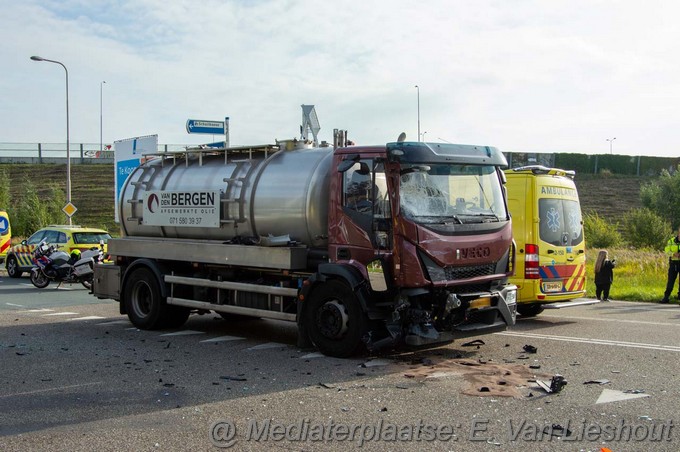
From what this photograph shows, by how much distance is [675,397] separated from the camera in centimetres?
698

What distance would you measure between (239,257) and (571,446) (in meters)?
5.98

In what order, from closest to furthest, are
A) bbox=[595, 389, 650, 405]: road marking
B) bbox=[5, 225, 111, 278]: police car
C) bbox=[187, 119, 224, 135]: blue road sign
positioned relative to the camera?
bbox=[595, 389, 650, 405]: road marking
bbox=[187, 119, 224, 135]: blue road sign
bbox=[5, 225, 111, 278]: police car

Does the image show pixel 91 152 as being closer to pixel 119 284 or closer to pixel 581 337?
pixel 119 284

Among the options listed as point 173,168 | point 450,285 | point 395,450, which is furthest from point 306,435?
point 173,168

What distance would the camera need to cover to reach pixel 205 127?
18766mm

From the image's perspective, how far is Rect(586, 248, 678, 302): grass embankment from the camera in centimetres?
1711

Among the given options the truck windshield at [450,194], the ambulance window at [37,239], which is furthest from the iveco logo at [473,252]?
the ambulance window at [37,239]

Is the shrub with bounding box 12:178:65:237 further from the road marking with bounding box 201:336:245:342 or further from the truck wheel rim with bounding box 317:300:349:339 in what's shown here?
the truck wheel rim with bounding box 317:300:349:339

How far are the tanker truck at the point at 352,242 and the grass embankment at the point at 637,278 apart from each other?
8655 mm

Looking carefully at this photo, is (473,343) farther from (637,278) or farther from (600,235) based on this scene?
(600,235)

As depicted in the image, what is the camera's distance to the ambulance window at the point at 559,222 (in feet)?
40.5

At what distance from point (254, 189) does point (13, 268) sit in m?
17.2

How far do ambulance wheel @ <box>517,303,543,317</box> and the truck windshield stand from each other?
3862mm

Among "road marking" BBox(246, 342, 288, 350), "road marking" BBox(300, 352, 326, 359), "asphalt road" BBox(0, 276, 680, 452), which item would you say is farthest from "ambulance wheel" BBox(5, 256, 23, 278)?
"road marking" BBox(300, 352, 326, 359)
